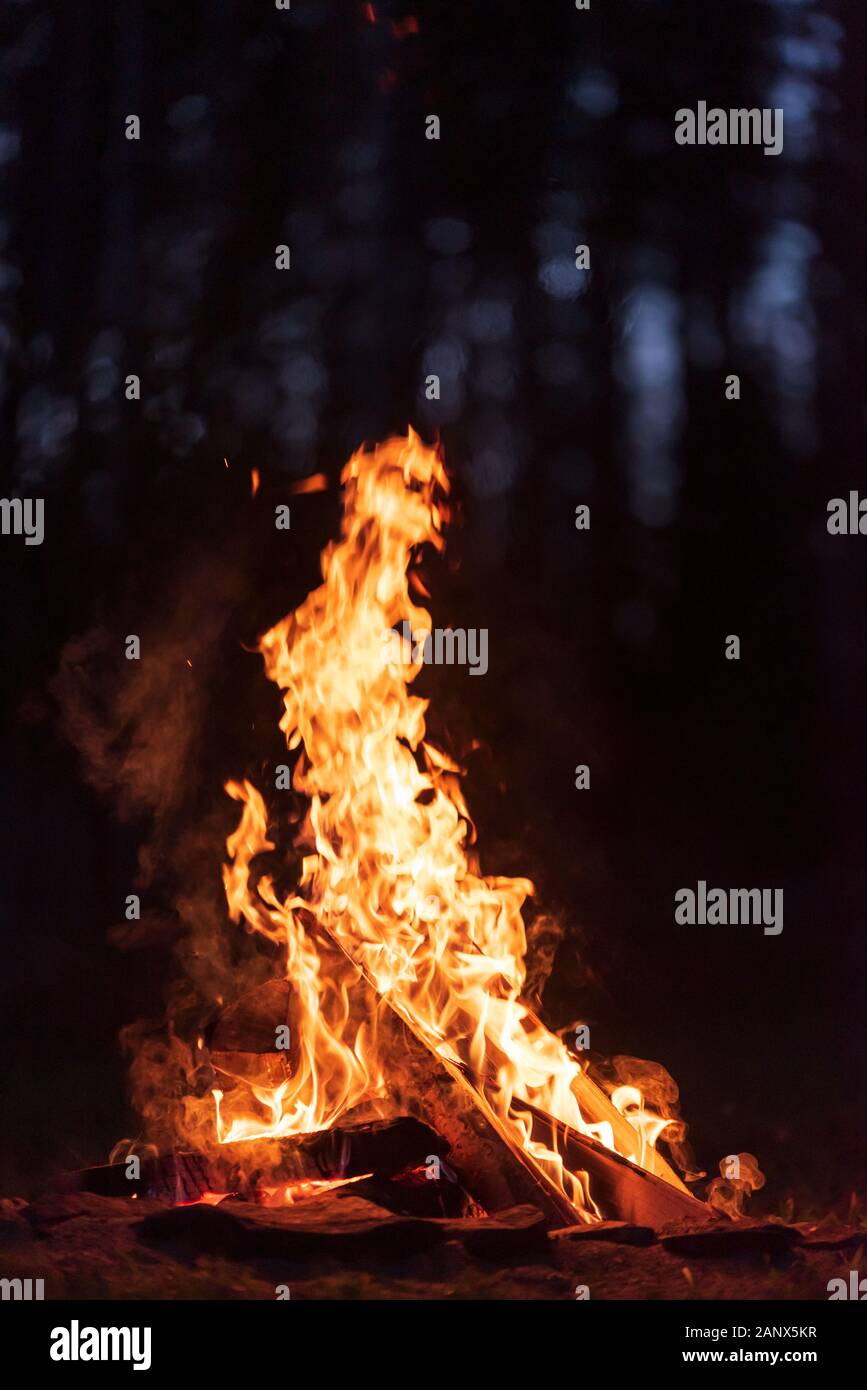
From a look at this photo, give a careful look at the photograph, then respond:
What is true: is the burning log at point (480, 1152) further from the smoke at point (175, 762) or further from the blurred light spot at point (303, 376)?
the blurred light spot at point (303, 376)

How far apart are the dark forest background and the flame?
4.6 inches

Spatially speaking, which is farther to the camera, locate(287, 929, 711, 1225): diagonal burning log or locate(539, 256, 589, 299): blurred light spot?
locate(539, 256, 589, 299): blurred light spot

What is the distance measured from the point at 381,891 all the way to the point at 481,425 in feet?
5.14

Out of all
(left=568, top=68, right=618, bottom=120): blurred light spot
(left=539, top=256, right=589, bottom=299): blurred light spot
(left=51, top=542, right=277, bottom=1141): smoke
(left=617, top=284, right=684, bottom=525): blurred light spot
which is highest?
(left=568, top=68, right=618, bottom=120): blurred light spot

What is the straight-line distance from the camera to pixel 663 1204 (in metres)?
3.90

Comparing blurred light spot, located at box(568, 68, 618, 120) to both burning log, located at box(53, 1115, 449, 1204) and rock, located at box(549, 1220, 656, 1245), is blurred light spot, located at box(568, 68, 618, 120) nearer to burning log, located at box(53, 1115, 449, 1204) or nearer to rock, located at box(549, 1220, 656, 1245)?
burning log, located at box(53, 1115, 449, 1204)

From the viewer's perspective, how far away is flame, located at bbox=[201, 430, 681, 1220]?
162 inches

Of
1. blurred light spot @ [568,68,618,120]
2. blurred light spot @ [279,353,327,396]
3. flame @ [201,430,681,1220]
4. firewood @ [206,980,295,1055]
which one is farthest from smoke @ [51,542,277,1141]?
blurred light spot @ [568,68,618,120]

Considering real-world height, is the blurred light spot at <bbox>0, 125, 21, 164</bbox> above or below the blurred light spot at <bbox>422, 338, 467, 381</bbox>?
above

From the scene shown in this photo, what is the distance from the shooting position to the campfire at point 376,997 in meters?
3.89

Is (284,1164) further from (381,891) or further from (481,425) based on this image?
(481,425)

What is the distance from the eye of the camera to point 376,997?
4.14m

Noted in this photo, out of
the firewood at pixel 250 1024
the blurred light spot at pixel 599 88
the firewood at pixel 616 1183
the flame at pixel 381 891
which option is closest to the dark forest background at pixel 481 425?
the blurred light spot at pixel 599 88
